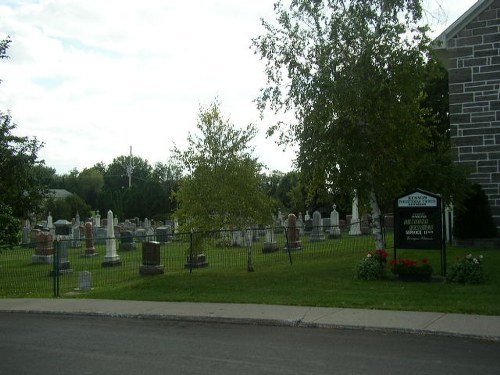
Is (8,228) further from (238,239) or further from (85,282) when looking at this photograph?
(238,239)

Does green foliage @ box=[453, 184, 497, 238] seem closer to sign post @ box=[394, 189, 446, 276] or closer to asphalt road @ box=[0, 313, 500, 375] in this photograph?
sign post @ box=[394, 189, 446, 276]

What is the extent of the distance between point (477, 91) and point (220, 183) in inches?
409

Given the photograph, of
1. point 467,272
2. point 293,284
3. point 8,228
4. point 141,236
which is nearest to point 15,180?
point 8,228

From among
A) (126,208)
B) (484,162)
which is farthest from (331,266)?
(126,208)

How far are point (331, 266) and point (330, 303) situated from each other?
5151 millimetres

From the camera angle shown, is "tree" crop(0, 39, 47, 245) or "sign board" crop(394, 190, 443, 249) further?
"tree" crop(0, 39, 47, 245)

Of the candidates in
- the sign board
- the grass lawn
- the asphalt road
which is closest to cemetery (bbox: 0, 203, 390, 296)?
the grass lawn

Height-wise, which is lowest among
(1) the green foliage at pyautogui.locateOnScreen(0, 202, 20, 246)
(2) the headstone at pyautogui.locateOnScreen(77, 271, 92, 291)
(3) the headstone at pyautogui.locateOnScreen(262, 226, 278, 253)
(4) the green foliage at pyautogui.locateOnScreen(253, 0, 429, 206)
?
(2) the headstone at pyautogui.locateOnScreen(77, 271, 92, 291)

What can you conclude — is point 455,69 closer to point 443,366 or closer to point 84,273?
point 84,273

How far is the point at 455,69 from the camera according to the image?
66.4ft

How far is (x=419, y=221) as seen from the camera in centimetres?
1338

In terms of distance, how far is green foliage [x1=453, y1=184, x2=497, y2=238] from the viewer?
18938 millimetres

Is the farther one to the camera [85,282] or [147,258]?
[147,258]

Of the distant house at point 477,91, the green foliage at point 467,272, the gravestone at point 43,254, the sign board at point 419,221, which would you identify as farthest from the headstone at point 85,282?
the distant house at point 477,91
